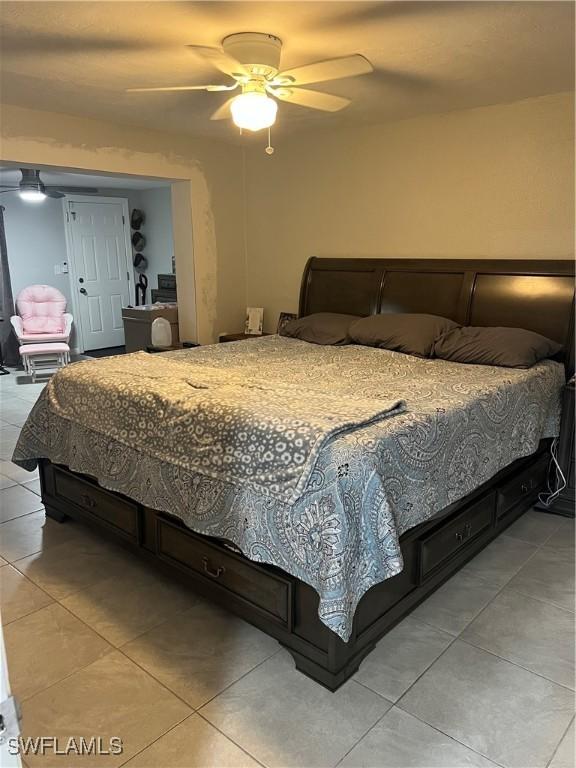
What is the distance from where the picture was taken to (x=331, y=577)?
1.70 metres

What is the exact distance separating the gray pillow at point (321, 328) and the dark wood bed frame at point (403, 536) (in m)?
0.21

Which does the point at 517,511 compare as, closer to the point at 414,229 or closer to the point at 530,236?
the point at 530,236

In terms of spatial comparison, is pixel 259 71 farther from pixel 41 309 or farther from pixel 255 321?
pixel 41 309

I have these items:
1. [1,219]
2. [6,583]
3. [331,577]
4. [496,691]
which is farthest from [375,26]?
[1,219]

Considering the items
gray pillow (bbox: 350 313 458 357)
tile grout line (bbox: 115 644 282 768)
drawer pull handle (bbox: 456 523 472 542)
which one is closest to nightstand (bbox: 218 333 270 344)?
gray pillow (bbox: 350 313 458 357)

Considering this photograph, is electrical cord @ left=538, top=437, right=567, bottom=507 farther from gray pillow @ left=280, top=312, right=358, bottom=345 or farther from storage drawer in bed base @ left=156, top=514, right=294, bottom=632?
storage drawer in bed base @ left=156, top=514, right=294, bottom=632

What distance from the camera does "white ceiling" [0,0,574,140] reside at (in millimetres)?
2125

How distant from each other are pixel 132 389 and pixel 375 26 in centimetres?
180

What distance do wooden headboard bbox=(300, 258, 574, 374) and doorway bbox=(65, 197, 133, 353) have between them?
4247 millimetres

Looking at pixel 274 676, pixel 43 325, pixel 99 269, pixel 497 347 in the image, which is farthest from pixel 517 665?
pixel 99 269

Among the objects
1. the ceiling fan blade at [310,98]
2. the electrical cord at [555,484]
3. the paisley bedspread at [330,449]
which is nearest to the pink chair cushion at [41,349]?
the paisley bedspread at [330,449]

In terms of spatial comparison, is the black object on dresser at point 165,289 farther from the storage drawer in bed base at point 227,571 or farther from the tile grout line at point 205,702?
the tile grout line at point 205,702

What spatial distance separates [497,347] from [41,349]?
17.6ft

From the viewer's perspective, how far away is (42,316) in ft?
23.4
